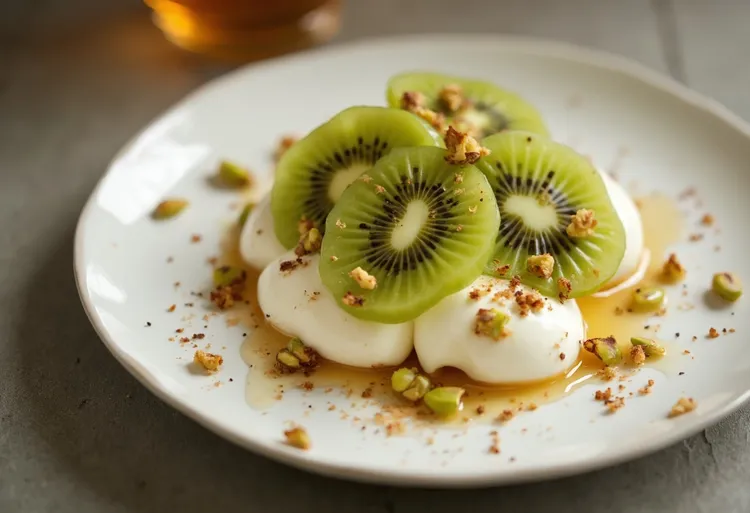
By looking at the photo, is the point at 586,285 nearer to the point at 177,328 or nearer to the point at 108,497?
the point at 177,328

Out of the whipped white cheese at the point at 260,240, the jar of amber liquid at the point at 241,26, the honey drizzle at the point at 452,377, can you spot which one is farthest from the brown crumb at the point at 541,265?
the jar of amber liquid at the point at 241,26

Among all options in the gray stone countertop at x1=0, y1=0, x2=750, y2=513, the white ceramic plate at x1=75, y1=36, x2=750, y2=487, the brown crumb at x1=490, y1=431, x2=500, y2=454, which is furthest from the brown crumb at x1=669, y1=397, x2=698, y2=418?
the brown crumb at x1=490, y1=431, x2=500, y2=454

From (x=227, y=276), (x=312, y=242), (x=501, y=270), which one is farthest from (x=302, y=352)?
(x=501, y=270)

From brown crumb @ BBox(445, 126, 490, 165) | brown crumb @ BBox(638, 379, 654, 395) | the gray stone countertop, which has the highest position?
brown crumb @ BBox(445, 126, 490, 165)

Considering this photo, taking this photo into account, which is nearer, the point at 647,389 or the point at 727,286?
the point at 647,389

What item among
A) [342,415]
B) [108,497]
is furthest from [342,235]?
[108,497]

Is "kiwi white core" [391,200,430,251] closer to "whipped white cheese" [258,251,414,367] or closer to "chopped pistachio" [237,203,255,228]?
"whipped white cheese" [258,251,414,367]

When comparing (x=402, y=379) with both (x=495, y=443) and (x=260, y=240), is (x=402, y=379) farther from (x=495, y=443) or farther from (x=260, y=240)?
(x=260, y=240)
